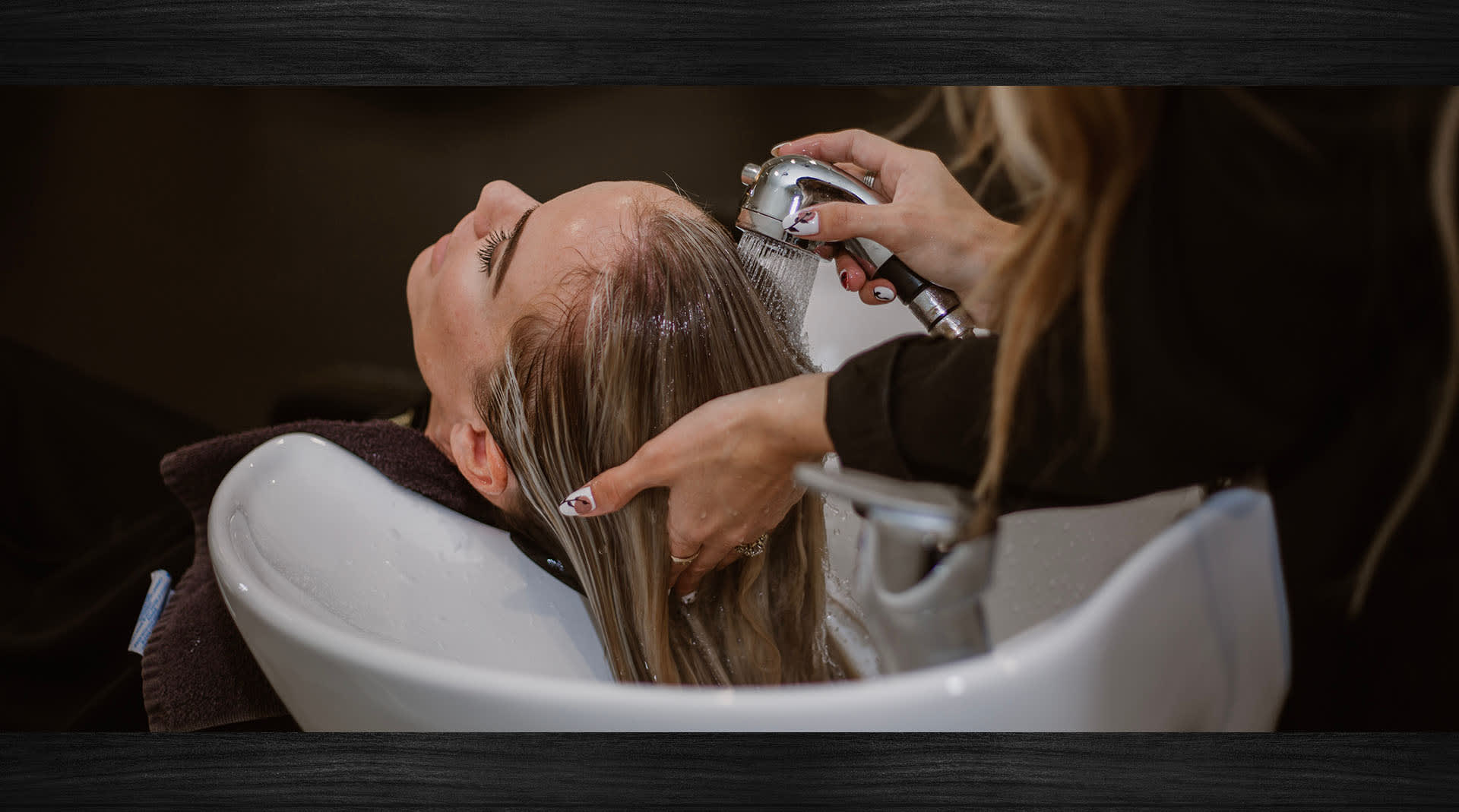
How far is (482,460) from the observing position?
1.02 meters

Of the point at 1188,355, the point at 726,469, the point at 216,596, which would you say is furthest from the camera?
the point at 216,596

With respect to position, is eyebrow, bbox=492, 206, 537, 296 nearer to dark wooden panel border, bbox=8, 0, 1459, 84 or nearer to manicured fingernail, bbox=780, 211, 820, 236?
dark wooden panel border, bbox=8, 0, 1459, 84

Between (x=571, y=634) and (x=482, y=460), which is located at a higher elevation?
(x=482, y=460)

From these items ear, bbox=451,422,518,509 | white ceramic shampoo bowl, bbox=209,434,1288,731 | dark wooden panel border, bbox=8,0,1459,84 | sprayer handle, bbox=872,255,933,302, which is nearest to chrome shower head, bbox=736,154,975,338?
sprayer handle, bbox=872,255,933,302

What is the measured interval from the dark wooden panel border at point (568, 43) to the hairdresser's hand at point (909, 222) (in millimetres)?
85

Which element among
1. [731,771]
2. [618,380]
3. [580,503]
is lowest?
[731,771]

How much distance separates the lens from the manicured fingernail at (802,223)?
3.03 ft

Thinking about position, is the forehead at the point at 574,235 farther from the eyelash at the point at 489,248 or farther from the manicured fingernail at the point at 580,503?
the manicured fingernail at the point at 580,503

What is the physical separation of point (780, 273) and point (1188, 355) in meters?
0.41

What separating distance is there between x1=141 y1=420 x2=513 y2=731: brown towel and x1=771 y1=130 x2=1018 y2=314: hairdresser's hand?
1.62 feet

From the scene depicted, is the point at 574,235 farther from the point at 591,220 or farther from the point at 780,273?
the point at 780,273

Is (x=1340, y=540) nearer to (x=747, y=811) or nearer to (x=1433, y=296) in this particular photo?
(x=1433, y=296)

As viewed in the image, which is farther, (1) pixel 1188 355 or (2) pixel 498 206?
(2) pixel 498 206

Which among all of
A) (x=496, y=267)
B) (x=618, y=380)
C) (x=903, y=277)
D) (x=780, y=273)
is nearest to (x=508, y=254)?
(x=496, y=267)
